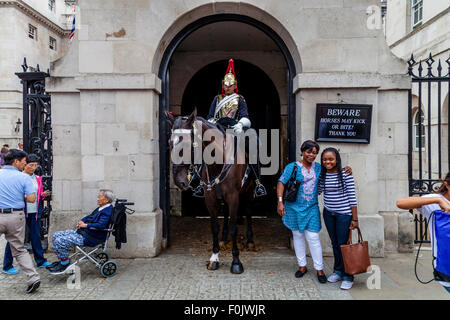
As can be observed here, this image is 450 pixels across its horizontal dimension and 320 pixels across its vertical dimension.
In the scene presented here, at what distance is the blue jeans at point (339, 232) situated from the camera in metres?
4.75

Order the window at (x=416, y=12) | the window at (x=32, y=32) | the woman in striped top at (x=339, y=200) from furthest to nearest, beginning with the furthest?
the window at (x=32, y=32), the window at (x=416, y=12), the woman in striped top at (x=339, y=200)

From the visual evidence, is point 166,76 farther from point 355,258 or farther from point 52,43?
point 52,43

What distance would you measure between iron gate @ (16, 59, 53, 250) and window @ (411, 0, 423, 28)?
15493 mm

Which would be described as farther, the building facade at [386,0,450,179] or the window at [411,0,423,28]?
the window at [411,0,423,28]

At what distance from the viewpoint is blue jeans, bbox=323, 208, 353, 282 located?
475 cm

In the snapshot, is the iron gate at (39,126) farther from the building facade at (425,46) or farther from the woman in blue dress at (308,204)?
the building facade at (425,46)

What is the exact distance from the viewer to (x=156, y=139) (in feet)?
21.4

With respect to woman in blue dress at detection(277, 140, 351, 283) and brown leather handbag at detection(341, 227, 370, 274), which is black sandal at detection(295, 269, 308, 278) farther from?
brown leather handbag at detection(341, 227, 370, 274)

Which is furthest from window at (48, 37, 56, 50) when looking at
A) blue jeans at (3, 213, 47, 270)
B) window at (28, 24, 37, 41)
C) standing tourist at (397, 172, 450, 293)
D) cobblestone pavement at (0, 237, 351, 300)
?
standing tourist at (397, 172, 450, 293)

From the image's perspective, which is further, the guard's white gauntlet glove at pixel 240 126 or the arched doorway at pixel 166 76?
the arched doorway at pixel 166 76

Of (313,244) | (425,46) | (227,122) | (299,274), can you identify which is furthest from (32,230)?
(425,46)

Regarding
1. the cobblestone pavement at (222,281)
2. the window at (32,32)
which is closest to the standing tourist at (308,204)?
the cobblestone pavement at (222,281)

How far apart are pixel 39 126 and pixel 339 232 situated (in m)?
5.69

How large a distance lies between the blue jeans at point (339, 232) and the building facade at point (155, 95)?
117 cm
